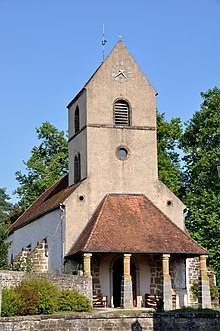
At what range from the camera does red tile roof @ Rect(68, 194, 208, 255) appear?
26.4 metres

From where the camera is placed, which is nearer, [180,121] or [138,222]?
[138,222]

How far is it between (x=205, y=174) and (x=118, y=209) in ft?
33.3

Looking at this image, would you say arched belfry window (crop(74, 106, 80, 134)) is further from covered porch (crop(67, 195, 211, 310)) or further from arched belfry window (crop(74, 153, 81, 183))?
covered porch (crop(67, 195, 211, 310))

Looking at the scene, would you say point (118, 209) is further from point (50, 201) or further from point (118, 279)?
point (50, 201)

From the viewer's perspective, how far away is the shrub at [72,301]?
2181 cm

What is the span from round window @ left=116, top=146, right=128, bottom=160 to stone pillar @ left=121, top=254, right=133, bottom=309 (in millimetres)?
6032

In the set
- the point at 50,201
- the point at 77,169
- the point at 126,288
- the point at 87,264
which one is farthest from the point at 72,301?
the point at 50,201

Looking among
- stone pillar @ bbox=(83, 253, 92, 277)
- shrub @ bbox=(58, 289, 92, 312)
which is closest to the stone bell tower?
stone pillar @ bbox=(83, 253, 92, 277)

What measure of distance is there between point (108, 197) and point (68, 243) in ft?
10.0

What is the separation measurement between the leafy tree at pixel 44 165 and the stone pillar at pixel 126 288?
58.6 ft

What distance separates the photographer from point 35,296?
20.0 metres

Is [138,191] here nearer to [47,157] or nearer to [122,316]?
[122,316]

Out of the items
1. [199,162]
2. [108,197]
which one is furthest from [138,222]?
[199,162]

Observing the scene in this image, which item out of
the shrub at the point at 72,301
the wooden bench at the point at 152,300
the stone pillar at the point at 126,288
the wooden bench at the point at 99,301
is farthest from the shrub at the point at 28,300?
the wooden bench at the point at 152,300
